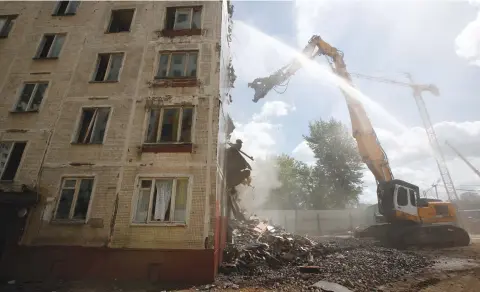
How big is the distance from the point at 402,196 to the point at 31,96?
734 inches

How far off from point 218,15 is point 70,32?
789 cm

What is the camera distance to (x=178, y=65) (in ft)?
40.5

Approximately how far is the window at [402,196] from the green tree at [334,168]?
70.1 feet

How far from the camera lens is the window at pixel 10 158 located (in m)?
10.8

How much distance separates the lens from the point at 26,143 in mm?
11211

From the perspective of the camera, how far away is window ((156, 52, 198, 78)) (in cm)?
1208

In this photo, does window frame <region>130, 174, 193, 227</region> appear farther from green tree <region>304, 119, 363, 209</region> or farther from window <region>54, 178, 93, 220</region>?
green tree <region>304, 119, 363, 209</region>

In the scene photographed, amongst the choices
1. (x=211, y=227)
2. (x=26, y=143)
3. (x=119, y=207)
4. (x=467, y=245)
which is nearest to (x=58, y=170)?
(x=26, y=143)

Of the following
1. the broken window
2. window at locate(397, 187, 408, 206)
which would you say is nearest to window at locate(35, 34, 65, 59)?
the broken window

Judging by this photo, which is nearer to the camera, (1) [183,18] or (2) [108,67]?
(2) [108,67]

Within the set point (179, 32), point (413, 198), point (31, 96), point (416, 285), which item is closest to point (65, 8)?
point (31, 96)

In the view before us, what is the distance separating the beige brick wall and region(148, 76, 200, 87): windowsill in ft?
0.82

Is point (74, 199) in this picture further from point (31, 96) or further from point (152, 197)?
point (31, 96)

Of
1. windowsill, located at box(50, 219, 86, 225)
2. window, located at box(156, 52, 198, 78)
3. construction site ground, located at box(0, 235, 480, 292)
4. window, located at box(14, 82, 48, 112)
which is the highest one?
window, located at box(156, 52, 198, 78)
